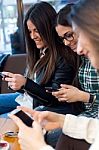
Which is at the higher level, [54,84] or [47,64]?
[47,64]

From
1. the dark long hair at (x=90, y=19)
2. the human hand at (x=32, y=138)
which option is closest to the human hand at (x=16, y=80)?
the human hand at (x=32, y=138)

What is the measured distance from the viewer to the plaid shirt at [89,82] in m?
1.64

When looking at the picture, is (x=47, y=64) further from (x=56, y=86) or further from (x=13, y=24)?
(x=13, y=24)

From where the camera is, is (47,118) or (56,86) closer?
(47,118)

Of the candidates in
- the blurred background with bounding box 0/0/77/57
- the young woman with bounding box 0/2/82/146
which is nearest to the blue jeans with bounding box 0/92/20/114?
the young woman with bounding box 0/2/82/146

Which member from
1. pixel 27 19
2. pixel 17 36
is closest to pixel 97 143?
pixel 27 19

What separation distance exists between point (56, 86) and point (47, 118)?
50cm

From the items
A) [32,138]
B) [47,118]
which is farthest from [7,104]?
[32,138]

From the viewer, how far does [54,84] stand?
6.12 feet

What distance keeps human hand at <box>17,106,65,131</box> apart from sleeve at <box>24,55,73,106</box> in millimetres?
472

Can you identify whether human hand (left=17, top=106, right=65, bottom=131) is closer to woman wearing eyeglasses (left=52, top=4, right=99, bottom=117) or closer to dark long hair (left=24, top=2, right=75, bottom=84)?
woman wearing eyeglasses (left=52, top=4, right=99, bottom=117)

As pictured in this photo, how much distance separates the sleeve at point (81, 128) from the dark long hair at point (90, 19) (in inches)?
19.8

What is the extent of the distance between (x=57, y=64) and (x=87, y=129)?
0.66 metres

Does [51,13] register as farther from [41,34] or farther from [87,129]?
[87,129]
